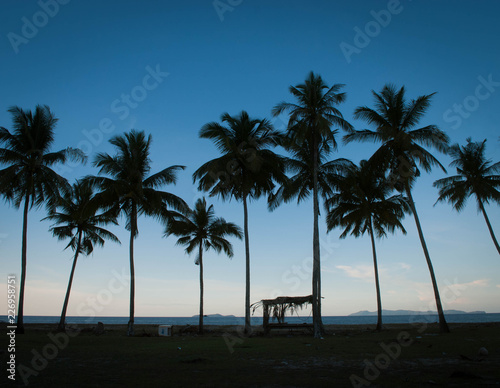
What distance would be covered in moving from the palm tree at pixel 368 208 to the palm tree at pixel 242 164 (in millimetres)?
6044

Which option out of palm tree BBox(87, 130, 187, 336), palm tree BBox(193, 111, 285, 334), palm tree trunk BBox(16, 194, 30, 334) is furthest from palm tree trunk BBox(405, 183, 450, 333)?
palm tree trunk BBox(16, 194, 30, 334)

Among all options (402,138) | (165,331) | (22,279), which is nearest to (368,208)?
(402,138)

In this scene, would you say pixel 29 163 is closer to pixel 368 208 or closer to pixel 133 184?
pixel 133 184

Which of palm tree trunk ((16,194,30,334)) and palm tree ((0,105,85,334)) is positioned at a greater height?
palm tree ((0,105,85,334))

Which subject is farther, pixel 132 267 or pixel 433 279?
pixel 132 267

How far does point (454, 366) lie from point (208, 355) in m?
6.63

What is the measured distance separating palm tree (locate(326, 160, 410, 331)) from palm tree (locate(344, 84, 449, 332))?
3873mm

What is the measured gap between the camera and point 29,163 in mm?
21062

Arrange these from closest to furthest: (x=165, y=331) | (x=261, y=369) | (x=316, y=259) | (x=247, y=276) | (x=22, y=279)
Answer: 1. (x=261, y=369)
2. (x=22, y=279)
3. (x=316, y=259)
4. (x=247, y=276)
5. (x=165, y=331)

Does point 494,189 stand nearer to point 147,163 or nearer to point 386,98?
point 386,98

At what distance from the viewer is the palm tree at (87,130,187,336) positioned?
2275cm

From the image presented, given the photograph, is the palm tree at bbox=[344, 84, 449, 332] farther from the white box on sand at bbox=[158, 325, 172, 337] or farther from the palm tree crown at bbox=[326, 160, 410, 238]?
the white box on sand at bbox=[158, 325, 172, 337]

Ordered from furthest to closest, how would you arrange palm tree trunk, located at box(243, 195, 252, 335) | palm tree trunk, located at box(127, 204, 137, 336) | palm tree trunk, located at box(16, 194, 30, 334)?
palm tree trunk, located at box(127, 204, 137, 336) < palm tree trunk, located at box(243, 195, 252, 335) < palm tree trunk, located at box(16, 194, 30, 334)

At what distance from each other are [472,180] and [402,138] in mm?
9096
